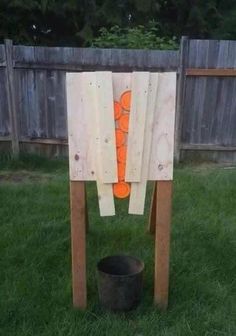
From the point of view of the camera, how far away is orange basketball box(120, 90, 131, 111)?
2.88m

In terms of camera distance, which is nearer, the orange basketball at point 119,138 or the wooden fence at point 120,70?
the orange basketball at point 119,138

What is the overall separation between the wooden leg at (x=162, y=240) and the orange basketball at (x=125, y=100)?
0.53 m

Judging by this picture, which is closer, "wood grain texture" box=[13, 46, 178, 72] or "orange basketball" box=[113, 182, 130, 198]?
"orange basketball" box=[113, 182, 130, 198]

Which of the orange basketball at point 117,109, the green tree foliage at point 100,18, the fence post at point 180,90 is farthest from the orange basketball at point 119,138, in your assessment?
the green tree foliage at point 100,18

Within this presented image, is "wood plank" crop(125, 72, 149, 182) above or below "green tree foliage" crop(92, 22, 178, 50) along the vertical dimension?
below

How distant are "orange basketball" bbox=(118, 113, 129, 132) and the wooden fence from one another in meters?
4.28

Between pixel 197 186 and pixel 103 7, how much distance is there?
6.72 m

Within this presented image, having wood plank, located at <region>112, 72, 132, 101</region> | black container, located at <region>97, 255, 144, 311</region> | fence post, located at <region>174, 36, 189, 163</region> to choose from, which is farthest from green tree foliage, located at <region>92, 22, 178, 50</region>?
black container, located at <region>97, 255, 144, 311</region>

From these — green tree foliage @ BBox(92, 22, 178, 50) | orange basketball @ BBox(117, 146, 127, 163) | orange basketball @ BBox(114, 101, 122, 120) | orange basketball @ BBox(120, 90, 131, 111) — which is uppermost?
green tree foliage @ BBox(92, 22, 178, 50)

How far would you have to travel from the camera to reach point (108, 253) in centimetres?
386

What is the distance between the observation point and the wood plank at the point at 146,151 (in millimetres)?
2859

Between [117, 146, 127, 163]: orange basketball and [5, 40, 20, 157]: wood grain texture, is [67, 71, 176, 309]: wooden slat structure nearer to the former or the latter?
[117, 146, 127, 163]: orange basketball

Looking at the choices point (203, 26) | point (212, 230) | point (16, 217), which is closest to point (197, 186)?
point (212, 230)

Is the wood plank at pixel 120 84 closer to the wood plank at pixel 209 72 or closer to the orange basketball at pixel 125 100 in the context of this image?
the orange basketball at pixel 125 100
